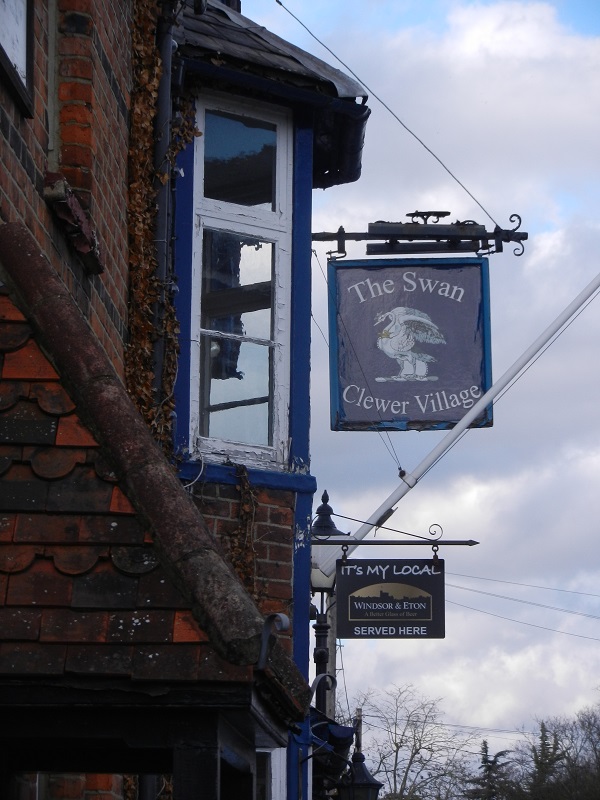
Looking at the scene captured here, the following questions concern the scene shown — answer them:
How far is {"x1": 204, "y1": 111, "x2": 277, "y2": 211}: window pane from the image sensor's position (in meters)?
8.40

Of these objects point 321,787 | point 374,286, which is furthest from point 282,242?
point 321,787

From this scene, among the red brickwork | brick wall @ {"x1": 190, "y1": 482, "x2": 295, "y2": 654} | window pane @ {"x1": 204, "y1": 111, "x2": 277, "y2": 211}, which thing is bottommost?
the red brickwork

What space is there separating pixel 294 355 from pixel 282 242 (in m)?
0.74

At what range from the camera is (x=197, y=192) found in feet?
26.8

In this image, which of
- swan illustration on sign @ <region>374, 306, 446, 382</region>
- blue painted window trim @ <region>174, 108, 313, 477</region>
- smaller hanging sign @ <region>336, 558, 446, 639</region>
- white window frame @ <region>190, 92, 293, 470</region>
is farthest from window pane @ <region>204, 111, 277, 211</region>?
smaller hanging sign @ <region>336, 558, 446, 639</region>

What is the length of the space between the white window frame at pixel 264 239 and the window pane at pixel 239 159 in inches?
2.0

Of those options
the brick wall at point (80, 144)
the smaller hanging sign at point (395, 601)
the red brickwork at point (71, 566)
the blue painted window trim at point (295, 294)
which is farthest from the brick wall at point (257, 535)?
the red brickwork at point (71, 566)

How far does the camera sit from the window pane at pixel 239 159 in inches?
331

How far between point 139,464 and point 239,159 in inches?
202

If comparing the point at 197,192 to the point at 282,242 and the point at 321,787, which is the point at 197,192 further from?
the point at 321,787

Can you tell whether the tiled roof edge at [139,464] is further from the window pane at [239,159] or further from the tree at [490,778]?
the tree at [490,778]

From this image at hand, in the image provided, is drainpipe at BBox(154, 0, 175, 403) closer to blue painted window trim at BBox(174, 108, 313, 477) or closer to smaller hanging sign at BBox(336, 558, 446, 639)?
blue painted window trim at BBox(174, 108, 313, 477)

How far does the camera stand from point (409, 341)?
9.60 m

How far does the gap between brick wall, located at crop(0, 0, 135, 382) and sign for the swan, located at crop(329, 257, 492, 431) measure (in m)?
3.02
